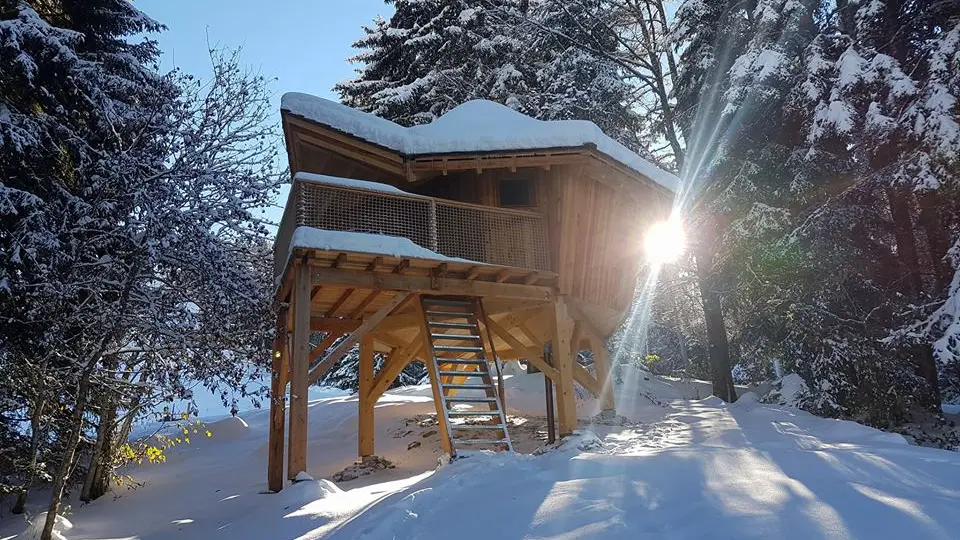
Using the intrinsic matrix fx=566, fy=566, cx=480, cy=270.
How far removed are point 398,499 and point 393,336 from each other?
349 inches

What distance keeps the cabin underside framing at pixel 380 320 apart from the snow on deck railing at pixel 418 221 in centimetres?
37

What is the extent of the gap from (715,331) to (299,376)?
518 inches

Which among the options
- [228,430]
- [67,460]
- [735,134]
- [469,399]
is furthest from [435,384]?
[228,430]

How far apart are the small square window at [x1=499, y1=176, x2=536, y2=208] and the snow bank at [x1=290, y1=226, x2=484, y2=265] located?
10.8ft

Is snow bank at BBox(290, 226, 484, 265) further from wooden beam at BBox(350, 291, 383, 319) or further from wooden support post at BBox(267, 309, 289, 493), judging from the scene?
wooden support post at BBox(267, 309, 289, 493)

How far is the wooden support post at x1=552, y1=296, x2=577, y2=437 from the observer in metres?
10.5

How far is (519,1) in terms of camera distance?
21.7 metres

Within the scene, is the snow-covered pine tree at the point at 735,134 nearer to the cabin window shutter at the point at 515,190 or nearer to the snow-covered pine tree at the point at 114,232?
the cabin window shutter at the point at 515,190

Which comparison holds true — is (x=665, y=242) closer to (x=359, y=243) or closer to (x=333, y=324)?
(x=333, y=324)

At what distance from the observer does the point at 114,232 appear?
812 centimetres

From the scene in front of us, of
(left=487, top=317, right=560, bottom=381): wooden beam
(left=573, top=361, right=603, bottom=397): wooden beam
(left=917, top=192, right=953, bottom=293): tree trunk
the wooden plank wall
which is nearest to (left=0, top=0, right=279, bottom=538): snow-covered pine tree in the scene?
(left=487, top=317, right=560, bottom=381): wooden beam

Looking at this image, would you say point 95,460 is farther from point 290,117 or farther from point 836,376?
point 836,376

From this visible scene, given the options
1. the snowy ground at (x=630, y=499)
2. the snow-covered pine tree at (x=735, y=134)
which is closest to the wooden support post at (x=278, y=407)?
the snowy ground at (x=630, y=499)

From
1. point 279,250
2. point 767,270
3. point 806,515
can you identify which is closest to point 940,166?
point 767,270
